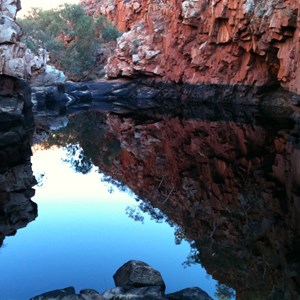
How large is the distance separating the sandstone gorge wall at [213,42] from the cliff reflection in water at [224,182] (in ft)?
18.9

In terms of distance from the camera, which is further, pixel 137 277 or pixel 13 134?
pixel 13 134

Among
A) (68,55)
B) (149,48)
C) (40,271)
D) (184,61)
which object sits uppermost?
(68,55)

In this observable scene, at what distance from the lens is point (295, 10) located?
28281 millimetres

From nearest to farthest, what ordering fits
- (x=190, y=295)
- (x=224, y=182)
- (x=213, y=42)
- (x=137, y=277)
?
(x=190, y=295)
(x=137, y=277)
(x=224, y=182)
(x=213, y=42)

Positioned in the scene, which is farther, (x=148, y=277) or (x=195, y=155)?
(x=195, y=155)

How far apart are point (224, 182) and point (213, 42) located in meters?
26.4

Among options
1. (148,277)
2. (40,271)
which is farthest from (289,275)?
(40,271)

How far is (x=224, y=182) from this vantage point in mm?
14695

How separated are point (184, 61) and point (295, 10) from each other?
53.3 ft

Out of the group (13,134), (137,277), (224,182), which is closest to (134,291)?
(137,277)

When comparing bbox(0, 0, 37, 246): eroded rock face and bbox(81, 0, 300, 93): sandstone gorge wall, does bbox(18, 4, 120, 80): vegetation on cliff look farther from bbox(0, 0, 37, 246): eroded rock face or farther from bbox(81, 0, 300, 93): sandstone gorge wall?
bbox(0, 0, 37, 246): eroded rock face

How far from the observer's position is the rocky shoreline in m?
6.92

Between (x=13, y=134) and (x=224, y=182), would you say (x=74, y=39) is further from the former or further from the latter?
(x=224, y=182)

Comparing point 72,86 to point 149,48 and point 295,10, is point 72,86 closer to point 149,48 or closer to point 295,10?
point 149,48
